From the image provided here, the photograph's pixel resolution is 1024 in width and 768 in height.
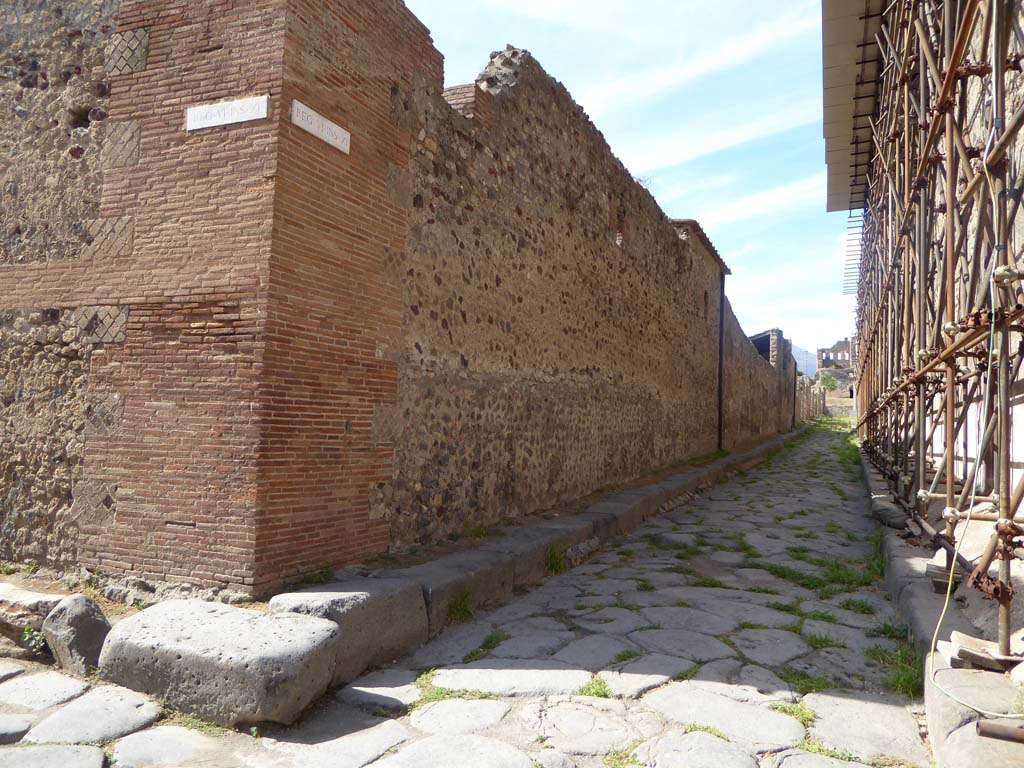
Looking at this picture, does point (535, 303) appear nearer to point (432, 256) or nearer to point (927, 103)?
point (432, 256)

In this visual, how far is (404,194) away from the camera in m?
4.61

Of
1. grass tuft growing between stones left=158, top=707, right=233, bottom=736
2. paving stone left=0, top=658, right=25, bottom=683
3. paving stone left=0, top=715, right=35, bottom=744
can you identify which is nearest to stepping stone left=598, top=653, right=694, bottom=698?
grass tuft growing between stones left=158, top=707, right=233, bottom=736

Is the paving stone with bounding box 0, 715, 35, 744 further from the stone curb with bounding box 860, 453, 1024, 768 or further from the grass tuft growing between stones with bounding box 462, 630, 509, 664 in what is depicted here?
the stone curb with bounding box 860, 453, 1024, 768

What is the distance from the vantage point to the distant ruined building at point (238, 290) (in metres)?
3.68

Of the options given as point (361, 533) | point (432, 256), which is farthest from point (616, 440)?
Answer: point (361, 533)

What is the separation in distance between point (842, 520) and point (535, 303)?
3688 mm

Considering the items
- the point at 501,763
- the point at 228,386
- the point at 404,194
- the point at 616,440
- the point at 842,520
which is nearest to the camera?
the point at 501,763

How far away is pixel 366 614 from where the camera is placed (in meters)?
3.33

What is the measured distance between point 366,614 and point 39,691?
4.36 feet

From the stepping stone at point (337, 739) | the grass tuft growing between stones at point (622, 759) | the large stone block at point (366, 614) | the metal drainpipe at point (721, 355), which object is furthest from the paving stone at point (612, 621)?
the metal drainpipe at point (721, 355)

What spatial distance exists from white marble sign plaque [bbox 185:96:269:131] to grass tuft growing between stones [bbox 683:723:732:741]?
3.37 m

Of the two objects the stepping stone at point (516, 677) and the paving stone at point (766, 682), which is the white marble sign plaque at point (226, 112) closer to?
the stepping stone at point (516, 677)

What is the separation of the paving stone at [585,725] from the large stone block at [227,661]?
849mm

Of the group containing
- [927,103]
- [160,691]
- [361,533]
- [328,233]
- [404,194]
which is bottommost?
[160,691]
